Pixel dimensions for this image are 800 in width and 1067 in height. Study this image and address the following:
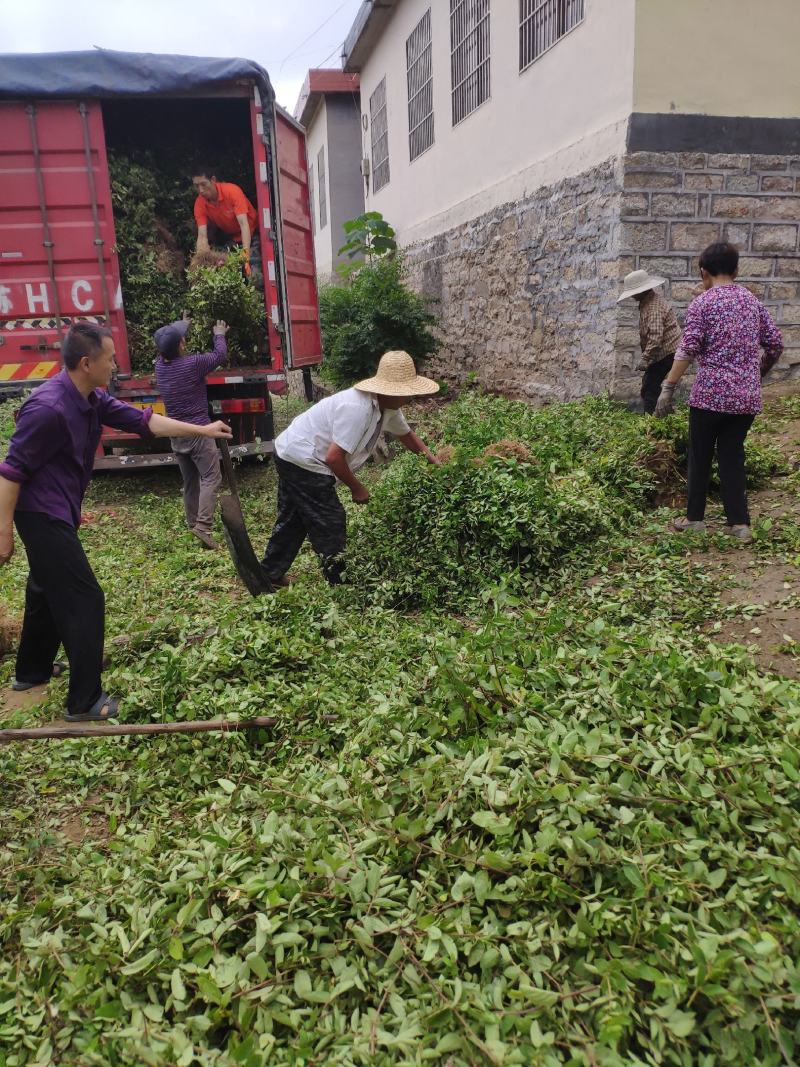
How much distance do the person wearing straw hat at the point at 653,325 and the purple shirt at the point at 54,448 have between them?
432 cm

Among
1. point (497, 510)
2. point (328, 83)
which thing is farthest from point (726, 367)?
point (328, 83)

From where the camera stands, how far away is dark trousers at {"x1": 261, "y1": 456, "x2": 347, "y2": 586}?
4.70 metres

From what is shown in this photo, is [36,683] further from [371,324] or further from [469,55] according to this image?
[469,55]

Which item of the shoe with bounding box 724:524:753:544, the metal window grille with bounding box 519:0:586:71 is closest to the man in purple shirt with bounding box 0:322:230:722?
the shoe with bounding box 724:524:753:544

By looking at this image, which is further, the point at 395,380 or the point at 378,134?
the point at 378,134

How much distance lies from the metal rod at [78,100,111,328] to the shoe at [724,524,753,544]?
5637 mm

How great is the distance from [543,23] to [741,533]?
595cm

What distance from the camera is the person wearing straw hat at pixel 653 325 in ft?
20.4

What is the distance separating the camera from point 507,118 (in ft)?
28.9

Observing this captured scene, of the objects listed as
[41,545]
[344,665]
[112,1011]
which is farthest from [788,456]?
[112,1011]

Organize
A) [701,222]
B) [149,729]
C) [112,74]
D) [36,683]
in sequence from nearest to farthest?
[149,729] < [36,683] < [701,222] < [112,74]

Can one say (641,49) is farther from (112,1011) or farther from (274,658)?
(112,1011)

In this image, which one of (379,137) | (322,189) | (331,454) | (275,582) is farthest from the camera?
(322,189)

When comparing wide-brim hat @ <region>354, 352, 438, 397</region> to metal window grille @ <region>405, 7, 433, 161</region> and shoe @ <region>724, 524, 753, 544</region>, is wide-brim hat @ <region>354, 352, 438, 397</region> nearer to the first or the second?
shoe @ <region>724, 524, 753, 544</region>
